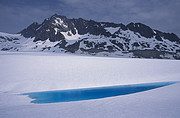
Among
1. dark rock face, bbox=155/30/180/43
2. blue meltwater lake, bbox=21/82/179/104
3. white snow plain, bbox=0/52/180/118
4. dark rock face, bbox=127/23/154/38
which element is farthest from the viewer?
dark rock face, bbox=155/30/180/43

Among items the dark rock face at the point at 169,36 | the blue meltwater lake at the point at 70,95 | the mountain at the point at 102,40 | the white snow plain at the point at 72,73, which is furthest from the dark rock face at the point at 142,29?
the blue meltwater lake at the point at 70,95

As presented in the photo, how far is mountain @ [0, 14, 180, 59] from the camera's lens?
80.2m

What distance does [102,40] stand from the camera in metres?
97.1

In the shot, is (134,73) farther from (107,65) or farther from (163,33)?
(163,33)

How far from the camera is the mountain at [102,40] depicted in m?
80.2

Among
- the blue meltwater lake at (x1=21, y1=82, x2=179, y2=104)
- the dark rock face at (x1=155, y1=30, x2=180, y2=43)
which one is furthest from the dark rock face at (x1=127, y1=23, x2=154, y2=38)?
the blue meltwater lake at (x1=21, y1=82, x2=179, y2=104)

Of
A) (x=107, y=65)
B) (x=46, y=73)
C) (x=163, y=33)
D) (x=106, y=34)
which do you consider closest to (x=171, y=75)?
(x=107, y=65)

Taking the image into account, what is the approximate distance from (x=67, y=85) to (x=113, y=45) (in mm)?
74333

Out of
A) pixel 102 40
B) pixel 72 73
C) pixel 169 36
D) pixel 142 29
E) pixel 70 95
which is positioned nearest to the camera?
pixel 70 95

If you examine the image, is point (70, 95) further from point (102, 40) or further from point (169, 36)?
point (169, 36)

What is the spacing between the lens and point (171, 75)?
22891 millimetres

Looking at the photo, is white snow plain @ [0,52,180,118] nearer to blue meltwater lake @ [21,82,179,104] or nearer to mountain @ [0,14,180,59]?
blue meltwater lake @ [21,82,179,104]

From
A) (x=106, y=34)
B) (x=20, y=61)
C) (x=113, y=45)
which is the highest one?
(x=106, y=34)

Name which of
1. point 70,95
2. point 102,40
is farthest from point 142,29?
point 70,95
